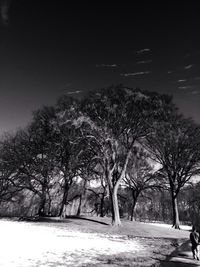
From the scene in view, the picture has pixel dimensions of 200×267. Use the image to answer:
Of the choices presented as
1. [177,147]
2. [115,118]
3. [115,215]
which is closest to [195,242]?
[115,215]

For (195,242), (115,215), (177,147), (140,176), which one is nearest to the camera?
(195,242)

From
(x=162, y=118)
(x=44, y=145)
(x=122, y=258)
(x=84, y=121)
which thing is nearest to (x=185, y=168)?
(x=162, y=118)

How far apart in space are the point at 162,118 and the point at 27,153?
17.7 m

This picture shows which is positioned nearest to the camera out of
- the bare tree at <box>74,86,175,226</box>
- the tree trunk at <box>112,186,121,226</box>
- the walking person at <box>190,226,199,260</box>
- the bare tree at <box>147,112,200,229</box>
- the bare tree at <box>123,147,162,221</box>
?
the walking person at <box>190,226,199,260</box>

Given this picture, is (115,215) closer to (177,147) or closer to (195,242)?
(177,147)

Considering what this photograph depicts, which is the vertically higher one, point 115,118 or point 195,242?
point 115,118

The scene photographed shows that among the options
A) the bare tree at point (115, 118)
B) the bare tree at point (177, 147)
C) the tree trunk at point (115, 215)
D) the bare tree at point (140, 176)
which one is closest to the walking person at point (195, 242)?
the tree trunk at point (115, 215)

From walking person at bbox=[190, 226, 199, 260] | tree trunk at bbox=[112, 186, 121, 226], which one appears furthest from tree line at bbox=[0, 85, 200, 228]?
walking person at bbox=[190, 226, 199, 260]

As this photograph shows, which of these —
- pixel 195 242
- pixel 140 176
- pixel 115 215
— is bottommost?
pixel 195 242

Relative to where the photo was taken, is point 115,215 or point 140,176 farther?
point 140,176

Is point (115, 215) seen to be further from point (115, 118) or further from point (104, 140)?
point (115, 118)

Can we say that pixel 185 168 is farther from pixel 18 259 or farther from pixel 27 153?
pixel 18 259

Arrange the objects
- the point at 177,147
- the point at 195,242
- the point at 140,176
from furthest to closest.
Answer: the point at 140,176
the point at 177,147
the point at 195,242

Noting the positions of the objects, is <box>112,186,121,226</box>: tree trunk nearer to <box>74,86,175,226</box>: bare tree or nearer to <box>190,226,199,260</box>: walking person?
<box>74,86,175,226</box>: bare tree
